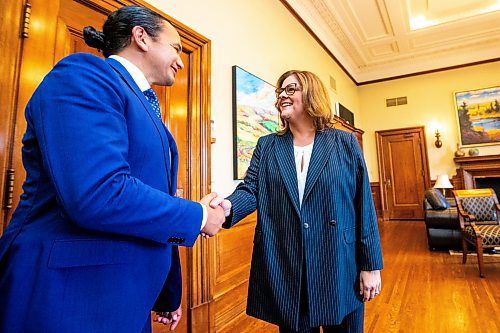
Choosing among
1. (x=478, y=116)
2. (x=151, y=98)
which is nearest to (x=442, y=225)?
(x=478, y=116)

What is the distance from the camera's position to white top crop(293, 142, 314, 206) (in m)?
1.19

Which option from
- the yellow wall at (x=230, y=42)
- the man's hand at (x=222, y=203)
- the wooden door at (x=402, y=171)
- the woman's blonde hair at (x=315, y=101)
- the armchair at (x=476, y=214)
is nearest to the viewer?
the man's hand at (x=222, y=203)

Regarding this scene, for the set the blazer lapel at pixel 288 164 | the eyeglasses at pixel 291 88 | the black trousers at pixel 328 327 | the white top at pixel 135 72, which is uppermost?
the eyeglasses at pixel 291 88

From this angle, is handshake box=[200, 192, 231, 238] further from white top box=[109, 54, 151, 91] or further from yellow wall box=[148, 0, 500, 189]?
yellow wall box=[148, 0, 500, 189]

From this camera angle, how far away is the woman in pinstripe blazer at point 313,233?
107cm

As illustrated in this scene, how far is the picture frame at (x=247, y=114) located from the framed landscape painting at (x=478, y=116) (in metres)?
6.20

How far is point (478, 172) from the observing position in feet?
22.2

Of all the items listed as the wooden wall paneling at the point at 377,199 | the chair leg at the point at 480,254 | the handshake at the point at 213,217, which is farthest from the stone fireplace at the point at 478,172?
the handshake at the point at 213,217

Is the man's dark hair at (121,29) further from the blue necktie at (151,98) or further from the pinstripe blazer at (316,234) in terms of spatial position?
the pinstripe blazer at (316,234)

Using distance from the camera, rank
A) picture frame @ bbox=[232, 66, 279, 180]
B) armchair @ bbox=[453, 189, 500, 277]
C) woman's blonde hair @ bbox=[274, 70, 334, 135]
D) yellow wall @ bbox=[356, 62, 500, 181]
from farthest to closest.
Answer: yellow wall @ bbox=[356, 62, 500, 181] → armchair @ bbox=[453, 189, 500, 277] → picture frame @ bbox=[232, 66, 279, 180] → woman's blonde hair @ bbox=[274, 70, 334, 135]

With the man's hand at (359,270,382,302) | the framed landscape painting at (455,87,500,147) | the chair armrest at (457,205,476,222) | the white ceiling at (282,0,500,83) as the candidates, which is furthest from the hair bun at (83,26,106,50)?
the framed landscape painting at (455,87,500,147)

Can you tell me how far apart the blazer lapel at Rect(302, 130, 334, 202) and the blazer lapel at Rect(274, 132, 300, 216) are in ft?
0.14

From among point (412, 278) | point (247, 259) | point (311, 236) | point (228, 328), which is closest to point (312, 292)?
point (311, 236)

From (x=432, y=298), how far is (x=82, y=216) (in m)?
3.20
